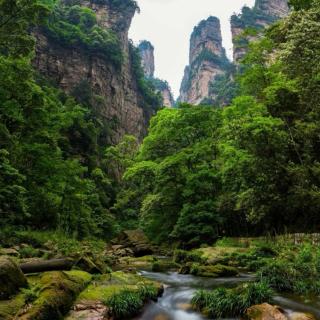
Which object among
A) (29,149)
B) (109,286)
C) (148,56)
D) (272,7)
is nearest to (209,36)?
(272,7)

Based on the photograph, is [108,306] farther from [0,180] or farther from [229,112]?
[229,112]

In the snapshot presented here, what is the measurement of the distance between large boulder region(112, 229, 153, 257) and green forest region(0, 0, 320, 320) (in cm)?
27

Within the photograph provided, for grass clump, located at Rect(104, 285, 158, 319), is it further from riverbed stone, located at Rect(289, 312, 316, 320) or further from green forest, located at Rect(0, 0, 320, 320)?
riverbed stone, located at Rect(289, 312, 316, 320)

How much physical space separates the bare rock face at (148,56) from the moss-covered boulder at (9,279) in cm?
17173

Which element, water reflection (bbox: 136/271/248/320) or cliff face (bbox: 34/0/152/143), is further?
cliff face (bbox: 34/0/152/143)

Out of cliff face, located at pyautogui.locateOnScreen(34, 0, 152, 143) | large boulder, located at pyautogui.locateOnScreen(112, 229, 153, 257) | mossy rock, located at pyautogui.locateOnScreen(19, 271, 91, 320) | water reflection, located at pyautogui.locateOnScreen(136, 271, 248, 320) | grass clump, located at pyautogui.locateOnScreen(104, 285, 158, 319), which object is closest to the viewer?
mossy rock, located at pyautogui.locateOnScreen(19, 271, 91, 320)

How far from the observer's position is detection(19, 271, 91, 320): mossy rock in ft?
26.5

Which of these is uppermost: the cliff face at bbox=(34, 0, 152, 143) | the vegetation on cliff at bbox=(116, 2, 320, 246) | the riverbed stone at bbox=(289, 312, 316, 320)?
the cliff face at bbox=(34, 0, 152, 143)

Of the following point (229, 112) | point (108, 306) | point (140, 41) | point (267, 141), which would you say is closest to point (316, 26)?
point (267, 141)

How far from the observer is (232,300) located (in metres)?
9.92

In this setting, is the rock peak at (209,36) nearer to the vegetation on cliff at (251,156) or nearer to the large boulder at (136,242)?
the vegetation on cliff at (251,156)

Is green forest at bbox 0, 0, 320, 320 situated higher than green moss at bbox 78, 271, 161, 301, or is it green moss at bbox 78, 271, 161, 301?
green forest at bbox 0, 0, 320, 320

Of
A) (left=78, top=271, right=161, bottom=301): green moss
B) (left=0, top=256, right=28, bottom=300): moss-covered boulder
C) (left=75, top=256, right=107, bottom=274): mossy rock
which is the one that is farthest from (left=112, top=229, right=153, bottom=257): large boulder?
(left=0, top=256, right=28, bottom=300): moss-covered boulder

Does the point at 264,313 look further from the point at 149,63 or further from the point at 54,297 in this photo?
the point at 149,63
